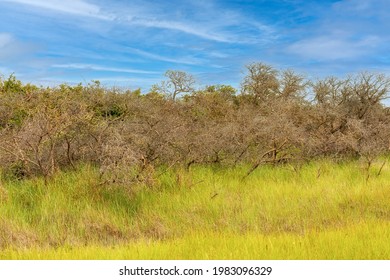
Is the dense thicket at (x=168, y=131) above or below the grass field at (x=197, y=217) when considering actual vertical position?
above

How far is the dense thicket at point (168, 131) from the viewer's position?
27.1ft

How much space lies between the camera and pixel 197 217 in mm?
6914

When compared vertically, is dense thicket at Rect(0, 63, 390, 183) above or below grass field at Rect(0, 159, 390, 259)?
above

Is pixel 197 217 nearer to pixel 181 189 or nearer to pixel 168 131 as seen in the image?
pixel 181 189

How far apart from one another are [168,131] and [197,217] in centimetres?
323

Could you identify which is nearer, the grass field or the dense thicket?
the grass field

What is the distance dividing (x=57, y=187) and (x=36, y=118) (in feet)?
5.89

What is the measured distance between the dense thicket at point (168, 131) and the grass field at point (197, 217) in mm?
577

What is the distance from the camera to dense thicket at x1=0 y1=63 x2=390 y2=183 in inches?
325

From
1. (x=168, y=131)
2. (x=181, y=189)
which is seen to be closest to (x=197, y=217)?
(x=181, y=189)

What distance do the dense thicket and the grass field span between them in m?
0.58

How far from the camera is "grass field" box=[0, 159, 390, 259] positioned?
4.72 metres

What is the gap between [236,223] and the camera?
6559 mm

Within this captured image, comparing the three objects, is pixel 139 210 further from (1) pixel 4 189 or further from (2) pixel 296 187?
(2) pixel 296 187
